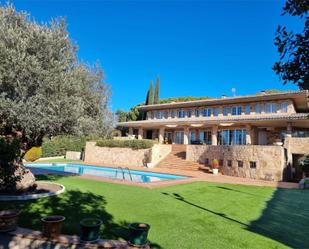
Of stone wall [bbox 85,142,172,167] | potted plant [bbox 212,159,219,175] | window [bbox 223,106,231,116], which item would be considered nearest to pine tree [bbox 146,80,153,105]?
stone wall [bbox 85,142,172,167]

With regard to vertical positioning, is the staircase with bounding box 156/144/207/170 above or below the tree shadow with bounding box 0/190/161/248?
above

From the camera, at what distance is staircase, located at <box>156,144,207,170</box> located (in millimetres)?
30031

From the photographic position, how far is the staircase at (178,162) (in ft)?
98.5

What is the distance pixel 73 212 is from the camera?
9828 mm

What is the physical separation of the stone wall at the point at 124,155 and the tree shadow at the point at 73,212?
20713 millimetres

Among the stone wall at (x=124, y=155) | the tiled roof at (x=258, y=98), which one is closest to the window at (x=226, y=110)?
the tiled roof at (x=258, y=98)

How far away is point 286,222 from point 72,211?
28.5 feet

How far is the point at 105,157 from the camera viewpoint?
38.4 metres

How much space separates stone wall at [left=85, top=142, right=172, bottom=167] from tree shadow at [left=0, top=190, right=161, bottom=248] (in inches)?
815

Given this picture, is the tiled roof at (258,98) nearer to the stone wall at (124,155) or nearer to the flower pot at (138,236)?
the stone wall at (124,155)

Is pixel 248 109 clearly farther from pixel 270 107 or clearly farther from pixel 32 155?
pixel 32 155

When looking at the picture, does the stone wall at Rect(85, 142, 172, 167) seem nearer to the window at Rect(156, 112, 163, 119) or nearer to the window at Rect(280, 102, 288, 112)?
the window at Rect(156, 112, 163, 119)

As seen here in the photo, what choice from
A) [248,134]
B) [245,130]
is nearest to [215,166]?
[248,134]

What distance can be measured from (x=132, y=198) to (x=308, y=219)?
8199 millimetres
